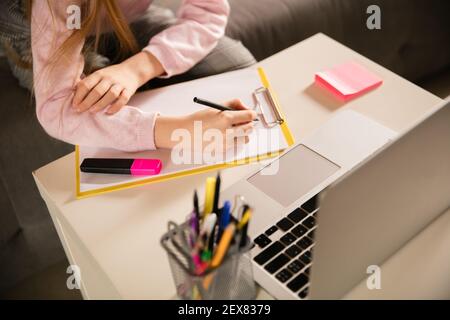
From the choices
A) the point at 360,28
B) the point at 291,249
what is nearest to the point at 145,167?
the point at 291,249

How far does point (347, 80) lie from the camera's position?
32.7 inches

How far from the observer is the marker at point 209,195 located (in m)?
0.51

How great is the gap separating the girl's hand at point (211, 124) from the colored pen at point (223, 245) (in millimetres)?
274

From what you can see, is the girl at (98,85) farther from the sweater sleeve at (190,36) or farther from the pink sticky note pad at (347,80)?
the pink sticky note pad at (347,80)

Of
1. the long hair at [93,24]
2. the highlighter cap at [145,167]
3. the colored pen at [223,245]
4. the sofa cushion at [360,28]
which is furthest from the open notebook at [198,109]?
the sofa cushion at [360,28]

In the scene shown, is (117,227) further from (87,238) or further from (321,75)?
(321,75)

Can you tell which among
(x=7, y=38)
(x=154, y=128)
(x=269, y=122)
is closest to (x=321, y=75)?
(x=269, y=122)

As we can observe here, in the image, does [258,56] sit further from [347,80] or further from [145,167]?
[145,167]

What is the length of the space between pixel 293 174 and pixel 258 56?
68cm

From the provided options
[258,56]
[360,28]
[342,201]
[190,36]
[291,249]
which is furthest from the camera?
[360,28]

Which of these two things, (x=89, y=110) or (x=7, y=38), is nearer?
(x=89, y=110)

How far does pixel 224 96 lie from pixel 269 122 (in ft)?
0.32

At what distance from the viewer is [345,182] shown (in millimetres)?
434

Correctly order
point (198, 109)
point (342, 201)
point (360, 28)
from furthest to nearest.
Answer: point (360, 28)
point (198, 109)
point (342, 201)
